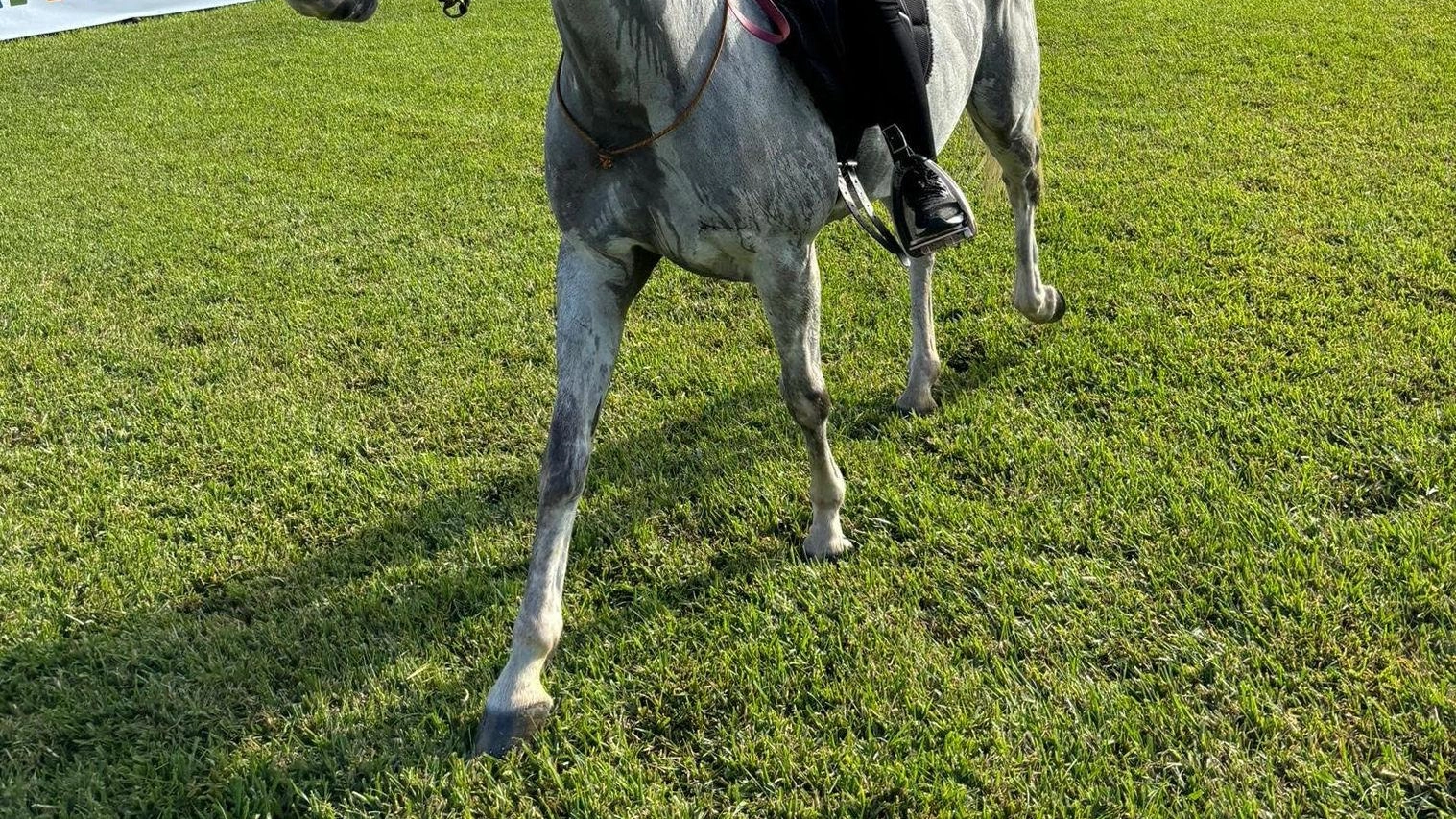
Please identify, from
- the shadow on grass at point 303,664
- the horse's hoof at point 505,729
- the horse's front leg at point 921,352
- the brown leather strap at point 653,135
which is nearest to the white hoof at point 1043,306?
the horse's front leg at point 921,352

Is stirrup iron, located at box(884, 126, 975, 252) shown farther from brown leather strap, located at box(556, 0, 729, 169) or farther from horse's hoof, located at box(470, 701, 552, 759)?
horse's hoof, located at box(470, 701, 552, 759)

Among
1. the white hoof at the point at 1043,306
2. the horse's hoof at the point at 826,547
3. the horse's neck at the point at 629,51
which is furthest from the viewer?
the white hoof at the point at 1043,306

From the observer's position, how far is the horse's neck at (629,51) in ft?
7.20

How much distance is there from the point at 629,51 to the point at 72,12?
54.6 feet

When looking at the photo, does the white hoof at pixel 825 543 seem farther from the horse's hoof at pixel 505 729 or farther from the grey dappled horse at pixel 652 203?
the horse's hoof at pixel 505 729

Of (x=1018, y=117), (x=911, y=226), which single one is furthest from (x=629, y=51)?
(x=1018, y=117)

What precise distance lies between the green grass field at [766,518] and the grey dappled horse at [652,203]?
48cm

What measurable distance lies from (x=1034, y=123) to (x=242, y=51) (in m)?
11.5

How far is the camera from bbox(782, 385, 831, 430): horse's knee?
2.96 metres

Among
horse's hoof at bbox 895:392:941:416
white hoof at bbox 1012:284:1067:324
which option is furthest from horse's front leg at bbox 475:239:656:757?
white hoof at bbox 1012:284:1067:324

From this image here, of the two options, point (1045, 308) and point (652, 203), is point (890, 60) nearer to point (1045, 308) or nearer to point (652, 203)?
point (652, 203)

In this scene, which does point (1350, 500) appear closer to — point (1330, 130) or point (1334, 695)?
point (1334, 695)

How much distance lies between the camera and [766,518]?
3.43m

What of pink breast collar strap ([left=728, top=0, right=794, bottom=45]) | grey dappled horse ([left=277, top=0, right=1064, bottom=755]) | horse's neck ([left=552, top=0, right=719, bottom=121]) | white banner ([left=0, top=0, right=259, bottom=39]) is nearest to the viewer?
horse's neck ([left=552, top=0, right=719, bottom=121])
